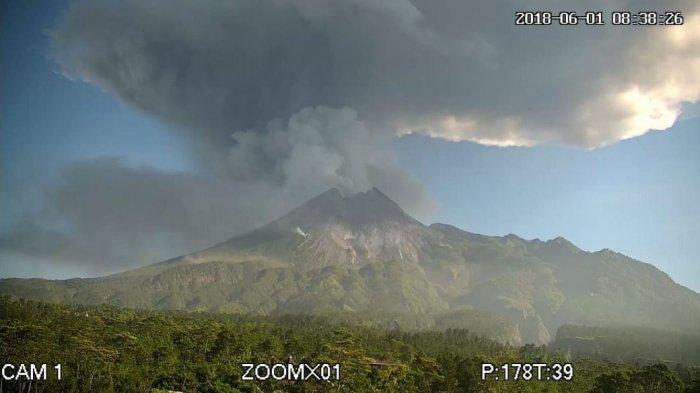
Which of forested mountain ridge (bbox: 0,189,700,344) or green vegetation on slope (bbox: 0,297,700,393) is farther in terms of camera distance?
forested mountain ridge (bbox: 0,189,700,344)

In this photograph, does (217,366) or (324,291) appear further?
(324,291)

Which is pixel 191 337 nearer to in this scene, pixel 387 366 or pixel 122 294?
pixel 387 366

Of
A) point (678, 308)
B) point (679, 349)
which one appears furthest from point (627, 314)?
point (679, 349)

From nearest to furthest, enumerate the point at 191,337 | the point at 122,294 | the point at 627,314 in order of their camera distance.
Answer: the point at 191,337
the point at 122,294
the point at 627,314

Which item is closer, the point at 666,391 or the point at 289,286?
the point at 666,391

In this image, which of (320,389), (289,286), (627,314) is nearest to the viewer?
(320,389)

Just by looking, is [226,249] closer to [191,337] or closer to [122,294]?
[122,294]

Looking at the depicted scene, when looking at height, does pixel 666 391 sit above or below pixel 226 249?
below

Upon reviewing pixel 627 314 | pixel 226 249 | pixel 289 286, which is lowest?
pixel 627 314

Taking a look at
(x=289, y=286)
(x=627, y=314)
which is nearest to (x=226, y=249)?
(x=289, y=286)

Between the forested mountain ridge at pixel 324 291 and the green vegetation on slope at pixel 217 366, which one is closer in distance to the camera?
the green vegetation on slope at pixel 217 366

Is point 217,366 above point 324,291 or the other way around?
the other way around
